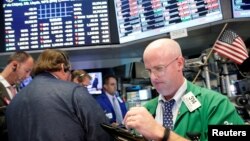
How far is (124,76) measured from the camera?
4.86m

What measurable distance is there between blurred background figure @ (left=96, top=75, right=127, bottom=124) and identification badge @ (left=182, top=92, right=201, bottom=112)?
263cm

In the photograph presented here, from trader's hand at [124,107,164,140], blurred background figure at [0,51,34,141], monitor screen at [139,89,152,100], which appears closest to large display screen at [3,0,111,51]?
blurred background figure at [0,51,34,141]

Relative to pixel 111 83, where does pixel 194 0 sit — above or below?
above

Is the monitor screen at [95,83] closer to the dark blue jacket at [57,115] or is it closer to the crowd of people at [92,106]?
the crowd of people at [92,106]

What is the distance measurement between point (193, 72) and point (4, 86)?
179cm

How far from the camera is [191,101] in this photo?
156 cm

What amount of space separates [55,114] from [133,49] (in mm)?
1852

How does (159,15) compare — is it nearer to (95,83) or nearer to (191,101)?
(191,101)

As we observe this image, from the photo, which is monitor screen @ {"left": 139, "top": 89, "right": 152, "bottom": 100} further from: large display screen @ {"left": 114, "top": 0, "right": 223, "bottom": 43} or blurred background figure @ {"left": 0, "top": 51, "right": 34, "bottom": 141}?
blurred background figure @ {"left": 0, "top": 51, "right": 34, "bottom": 141}

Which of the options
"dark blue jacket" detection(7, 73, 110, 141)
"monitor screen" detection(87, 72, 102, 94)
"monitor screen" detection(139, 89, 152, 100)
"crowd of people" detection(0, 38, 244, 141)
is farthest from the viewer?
"monitor screen" detection(87, 72, 102, 94)

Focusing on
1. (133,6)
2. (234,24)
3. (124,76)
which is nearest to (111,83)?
(124,76)

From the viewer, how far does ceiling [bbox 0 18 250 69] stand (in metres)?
3.18

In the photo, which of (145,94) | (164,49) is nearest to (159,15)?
Result: (145,94)

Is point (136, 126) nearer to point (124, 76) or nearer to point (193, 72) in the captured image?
point (193, 72)
